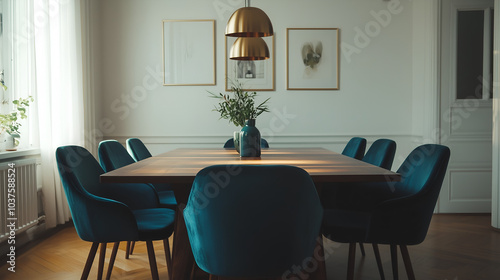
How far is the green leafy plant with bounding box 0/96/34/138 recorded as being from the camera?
11.5 feet

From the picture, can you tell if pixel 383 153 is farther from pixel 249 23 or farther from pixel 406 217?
pixel 249 23

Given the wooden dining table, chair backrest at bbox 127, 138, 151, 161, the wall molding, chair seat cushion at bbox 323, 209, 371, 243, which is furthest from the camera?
the wall molding

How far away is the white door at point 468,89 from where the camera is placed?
15.9ft

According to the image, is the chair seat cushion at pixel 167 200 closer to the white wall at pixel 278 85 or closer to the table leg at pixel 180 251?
the table leg at pixel 180 251

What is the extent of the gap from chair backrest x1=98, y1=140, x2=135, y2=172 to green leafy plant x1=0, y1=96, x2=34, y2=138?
99cm

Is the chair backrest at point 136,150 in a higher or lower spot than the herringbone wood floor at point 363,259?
higher

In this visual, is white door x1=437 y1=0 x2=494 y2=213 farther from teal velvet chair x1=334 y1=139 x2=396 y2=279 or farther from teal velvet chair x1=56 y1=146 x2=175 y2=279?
teal velvet chair x1=56 y1=146 x2=175 y2=279

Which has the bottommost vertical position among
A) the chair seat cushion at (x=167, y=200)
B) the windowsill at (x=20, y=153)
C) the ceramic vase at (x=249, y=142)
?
the chair seat cushion at (x=167, y=200)

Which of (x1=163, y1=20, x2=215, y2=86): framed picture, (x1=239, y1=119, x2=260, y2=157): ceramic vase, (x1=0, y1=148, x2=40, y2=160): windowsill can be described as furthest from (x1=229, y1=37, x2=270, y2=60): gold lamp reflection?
(x1=0, y1=148, x2=40, y2=160): windowsill

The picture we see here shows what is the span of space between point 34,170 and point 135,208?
1.39 m

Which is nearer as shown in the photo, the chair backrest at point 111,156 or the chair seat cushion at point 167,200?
the chair backrest at point 111,156

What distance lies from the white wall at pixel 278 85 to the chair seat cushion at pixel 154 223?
7.96ft

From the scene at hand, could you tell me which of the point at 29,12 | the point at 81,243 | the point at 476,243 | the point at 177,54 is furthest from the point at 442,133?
the point at 29,12

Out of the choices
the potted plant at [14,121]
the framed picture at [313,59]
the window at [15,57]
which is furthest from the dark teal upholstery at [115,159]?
the framed picture at [313,59]
